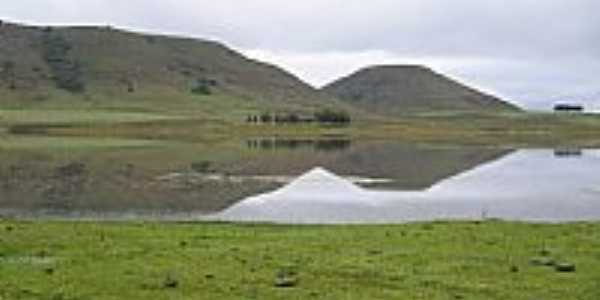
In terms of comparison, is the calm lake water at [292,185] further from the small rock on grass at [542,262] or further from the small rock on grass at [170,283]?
the small rock on grass at [170,283]

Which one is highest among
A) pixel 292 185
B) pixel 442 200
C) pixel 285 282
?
pixel 292 185

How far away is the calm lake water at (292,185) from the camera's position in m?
58.0

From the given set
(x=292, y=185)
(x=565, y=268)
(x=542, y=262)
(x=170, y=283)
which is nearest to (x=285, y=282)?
(x=170, y=283)

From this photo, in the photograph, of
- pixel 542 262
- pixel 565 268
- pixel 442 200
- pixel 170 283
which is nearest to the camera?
pixel 170 283

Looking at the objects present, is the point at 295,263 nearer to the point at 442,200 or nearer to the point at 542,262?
the point at 542,262

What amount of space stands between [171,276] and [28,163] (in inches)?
Result: 3088

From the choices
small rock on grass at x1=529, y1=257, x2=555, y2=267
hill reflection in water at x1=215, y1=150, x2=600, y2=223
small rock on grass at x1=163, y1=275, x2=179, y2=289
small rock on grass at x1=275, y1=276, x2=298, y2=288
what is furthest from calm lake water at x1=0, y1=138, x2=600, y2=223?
small rock on grass at x1=163, y1=275, x2=179, y2=289

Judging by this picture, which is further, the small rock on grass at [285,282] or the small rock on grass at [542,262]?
the small rock on grass at [542,262]

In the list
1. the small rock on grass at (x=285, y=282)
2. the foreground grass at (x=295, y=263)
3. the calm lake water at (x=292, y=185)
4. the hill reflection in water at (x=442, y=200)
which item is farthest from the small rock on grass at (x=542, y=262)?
the calm lake water at (x=292, y=185)

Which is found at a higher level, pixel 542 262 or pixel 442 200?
pixel 542 262

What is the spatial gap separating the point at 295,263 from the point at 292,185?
52.1 m

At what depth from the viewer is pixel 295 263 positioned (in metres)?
27.9

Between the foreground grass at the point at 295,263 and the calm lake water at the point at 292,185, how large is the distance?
17815 millimetres

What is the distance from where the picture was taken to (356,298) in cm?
2283
